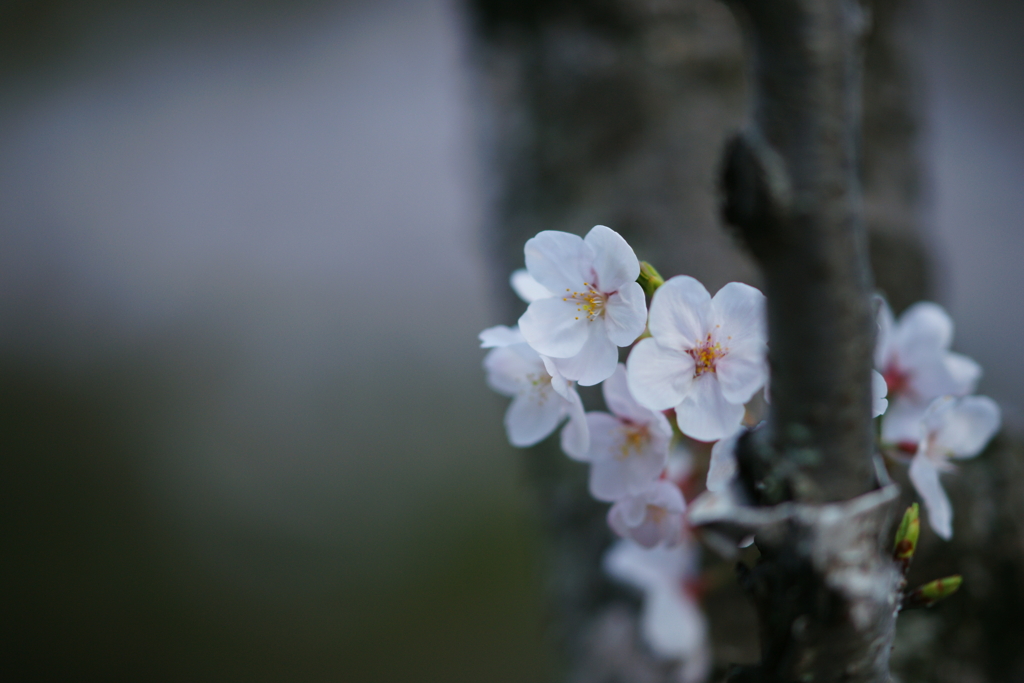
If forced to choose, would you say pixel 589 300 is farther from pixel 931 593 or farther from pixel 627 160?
pixel 627 160

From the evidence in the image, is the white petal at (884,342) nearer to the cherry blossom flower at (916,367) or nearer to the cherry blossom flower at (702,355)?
the cherry blossom flower at (916,367)

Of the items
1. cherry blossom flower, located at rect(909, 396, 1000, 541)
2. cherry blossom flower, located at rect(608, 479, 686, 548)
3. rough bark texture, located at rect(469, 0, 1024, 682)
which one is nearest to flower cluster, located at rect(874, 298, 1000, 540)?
cherry blossom flower, located at rect(909, 396, 1000, 541)

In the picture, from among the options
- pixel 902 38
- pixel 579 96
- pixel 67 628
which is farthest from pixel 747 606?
pixel 67 628

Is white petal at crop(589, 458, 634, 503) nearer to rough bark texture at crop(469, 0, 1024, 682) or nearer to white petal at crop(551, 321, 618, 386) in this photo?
white petal at crop(551, 321, 618, 386)

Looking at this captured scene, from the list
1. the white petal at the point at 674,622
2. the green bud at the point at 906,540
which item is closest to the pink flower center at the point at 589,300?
the green bud at the point at 906,540

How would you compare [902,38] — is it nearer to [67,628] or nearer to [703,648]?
[703,648]

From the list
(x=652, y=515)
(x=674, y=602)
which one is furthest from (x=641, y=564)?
(x=652, y=515)
